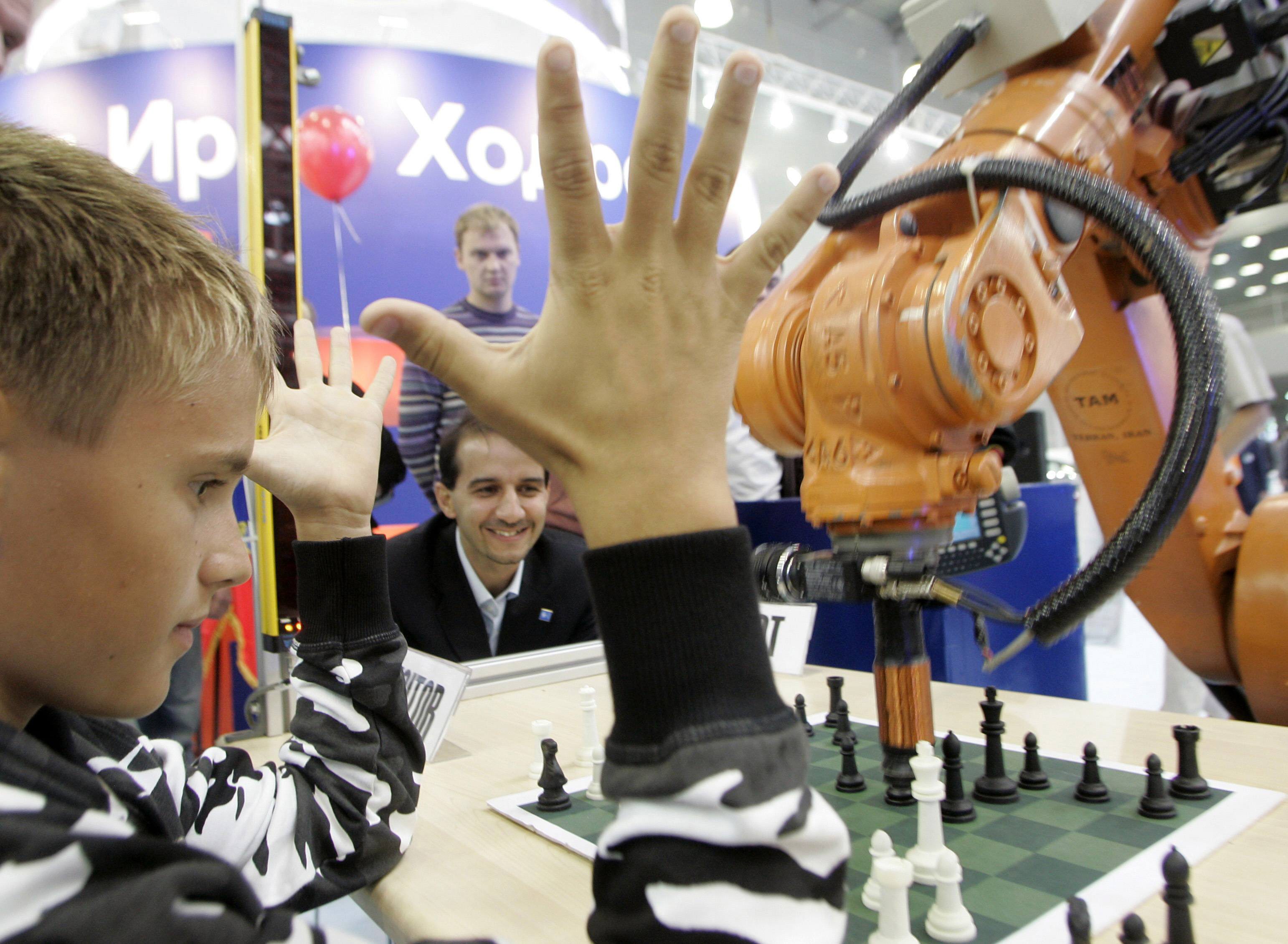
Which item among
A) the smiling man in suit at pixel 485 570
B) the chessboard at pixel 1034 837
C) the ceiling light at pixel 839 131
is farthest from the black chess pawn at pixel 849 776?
the ceiling light at pixel 839 131

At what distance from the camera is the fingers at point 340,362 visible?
939mm

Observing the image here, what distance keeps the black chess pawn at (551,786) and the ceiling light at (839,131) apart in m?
Result: 7.26

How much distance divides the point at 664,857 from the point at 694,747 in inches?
2.4

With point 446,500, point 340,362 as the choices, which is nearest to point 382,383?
point 340,362

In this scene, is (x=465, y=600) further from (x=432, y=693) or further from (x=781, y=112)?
(x=781, y=112)

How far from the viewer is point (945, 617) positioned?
1.83 meters

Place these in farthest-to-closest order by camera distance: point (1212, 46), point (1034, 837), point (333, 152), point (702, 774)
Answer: point (333, 152) → point (1212, 46) → point (1034, 837) → point (702, 774)

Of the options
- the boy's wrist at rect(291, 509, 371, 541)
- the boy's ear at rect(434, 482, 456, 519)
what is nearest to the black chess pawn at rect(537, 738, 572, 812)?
the boy's wrist at rect(291, 509, 371, 541)

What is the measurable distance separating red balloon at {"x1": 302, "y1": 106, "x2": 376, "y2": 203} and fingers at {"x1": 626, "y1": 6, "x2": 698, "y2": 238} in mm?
2820

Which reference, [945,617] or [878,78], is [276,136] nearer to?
[945,617]

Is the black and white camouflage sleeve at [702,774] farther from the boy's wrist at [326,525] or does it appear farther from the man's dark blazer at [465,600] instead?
the man's dark blazer at [465,600]

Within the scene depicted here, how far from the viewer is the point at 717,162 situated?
45cm

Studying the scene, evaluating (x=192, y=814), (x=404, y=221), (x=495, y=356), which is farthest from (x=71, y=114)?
(x=495, y=356)

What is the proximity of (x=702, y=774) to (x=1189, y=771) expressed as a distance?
2.30ft
